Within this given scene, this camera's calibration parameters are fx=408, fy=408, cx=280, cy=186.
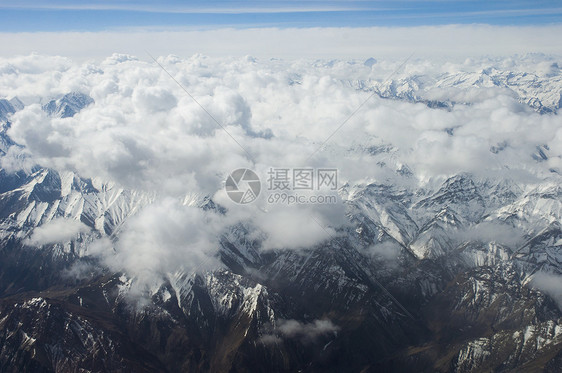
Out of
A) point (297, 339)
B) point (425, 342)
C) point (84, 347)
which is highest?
point (84, 347)

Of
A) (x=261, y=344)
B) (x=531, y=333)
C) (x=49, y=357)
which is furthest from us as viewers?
(x=261, y=344)

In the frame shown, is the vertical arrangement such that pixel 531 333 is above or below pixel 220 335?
above

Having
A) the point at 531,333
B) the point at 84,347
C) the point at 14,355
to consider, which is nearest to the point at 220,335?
the point at 84,347

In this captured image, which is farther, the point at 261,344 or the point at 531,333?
the point at 261,344

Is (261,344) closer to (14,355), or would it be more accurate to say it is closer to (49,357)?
(49,357)

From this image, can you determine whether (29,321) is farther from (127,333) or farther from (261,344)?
(261,344)

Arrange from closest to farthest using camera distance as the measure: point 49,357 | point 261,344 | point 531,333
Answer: point 49,357 < point 531,333 < point 261,344

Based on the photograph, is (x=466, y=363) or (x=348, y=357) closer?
(x=466, y=363)

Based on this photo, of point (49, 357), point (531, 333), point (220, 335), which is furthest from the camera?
point (220, 335)

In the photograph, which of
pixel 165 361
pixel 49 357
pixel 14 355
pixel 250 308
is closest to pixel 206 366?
pixel 165 361
